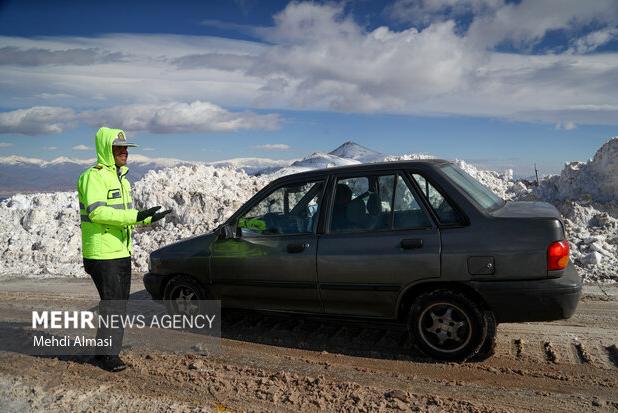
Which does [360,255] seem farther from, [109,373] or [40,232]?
[40,232]

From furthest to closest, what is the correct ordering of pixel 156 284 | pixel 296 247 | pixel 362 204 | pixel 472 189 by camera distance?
1. pixel 156 284
2. pixel 296 247
3. pixel 362 204
4. pixel 472 189

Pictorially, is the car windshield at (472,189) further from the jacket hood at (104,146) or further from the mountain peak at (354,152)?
the mountain peak at (354,152)

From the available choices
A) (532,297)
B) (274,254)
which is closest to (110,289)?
(274,254)

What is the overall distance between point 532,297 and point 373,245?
4.66ft

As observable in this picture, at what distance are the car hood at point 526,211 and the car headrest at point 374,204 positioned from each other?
3.38 ft

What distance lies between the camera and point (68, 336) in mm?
5746

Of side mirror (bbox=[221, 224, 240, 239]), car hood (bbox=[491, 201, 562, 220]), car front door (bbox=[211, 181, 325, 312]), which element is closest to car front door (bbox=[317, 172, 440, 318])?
car front door (bbox=[211, 181, 325, 312])

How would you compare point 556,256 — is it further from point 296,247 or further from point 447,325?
point 296,247

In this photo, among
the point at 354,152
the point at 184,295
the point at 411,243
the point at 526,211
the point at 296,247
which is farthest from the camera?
the point at 354,152

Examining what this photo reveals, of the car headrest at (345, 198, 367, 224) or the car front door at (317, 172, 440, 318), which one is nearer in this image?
the car front door at (317, 172, 440, 318)

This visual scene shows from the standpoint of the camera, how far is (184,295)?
5.83m

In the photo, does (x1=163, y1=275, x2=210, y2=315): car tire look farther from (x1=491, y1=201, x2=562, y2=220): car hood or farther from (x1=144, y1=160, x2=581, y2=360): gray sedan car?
(x1=491, y1=201, x2=562, y2=220): car hood

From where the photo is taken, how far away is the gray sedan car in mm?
4145

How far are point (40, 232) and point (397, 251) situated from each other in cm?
1116
